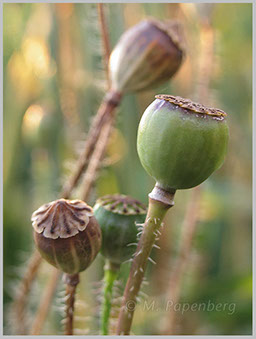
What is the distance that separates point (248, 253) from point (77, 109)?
1.72 feet

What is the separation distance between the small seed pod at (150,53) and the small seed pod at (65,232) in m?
0.29

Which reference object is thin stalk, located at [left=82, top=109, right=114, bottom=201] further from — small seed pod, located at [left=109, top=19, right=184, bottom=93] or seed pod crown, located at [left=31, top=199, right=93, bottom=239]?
seed pod crown, located at [left=31, top=199, right=93, bottom=239]

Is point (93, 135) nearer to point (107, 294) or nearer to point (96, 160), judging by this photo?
point (96, 160)

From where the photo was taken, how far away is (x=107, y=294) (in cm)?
48

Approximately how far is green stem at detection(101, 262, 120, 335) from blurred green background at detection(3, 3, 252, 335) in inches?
16.1

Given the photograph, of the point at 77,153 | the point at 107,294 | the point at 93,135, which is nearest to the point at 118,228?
the point at 107,294

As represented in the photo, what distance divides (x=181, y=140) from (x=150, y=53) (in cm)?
29

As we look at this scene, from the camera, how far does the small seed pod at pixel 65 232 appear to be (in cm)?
42

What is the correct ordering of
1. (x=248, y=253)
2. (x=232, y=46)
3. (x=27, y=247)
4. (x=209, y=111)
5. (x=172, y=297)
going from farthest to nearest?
(x=232, y=46), (x=248, y=253), (x=27, y=247), (x=172, y=297), (x=209, y=111)

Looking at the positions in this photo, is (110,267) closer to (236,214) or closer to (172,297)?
(172,297)

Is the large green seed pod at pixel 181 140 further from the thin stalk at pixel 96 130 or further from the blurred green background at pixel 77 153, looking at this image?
the blurred green background at pixel 77 153

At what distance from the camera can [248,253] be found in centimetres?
119

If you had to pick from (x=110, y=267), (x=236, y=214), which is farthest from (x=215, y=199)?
(x=110, y=267)

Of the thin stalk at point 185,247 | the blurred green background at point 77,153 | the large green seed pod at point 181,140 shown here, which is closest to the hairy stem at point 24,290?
the blurred green background at point 77,153
